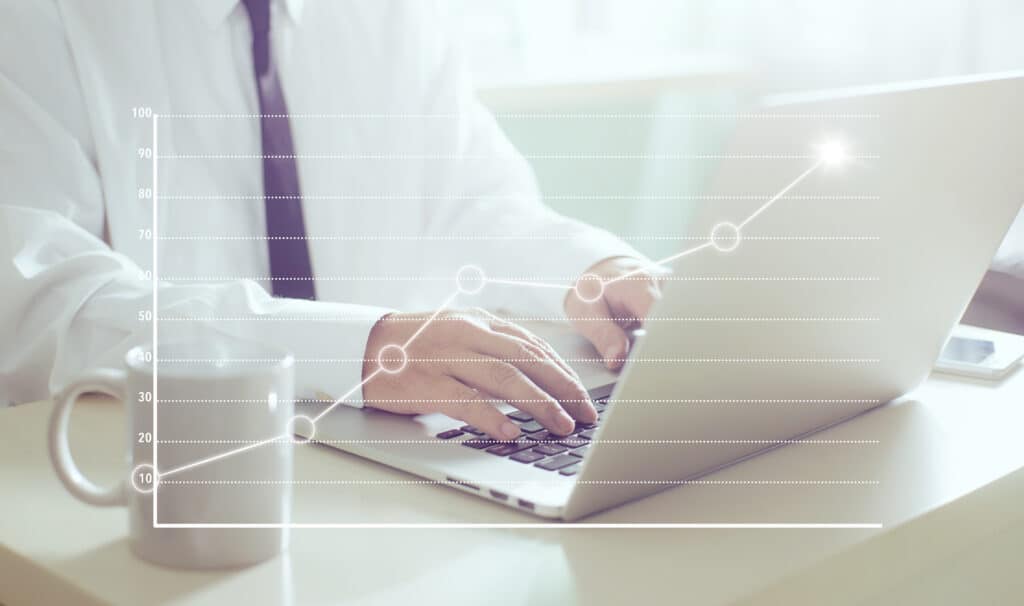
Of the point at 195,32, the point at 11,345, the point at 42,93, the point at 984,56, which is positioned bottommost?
the point at 11,345

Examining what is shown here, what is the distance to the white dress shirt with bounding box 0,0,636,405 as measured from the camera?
32.4 inches

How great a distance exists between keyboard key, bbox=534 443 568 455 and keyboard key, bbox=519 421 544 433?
35 mm

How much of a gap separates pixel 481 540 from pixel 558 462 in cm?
10

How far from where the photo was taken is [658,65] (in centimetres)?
258

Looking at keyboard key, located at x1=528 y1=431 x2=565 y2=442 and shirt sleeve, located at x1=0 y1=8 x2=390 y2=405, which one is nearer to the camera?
keyboard key, located at x1=528 y1=431 x2=565 y2=442

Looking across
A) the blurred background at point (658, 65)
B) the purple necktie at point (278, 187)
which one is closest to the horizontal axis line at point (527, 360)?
the purple necktie at point (278, 187)

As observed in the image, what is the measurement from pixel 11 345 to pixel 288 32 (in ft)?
1.93

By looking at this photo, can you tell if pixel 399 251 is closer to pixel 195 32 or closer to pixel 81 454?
pixel 195 32

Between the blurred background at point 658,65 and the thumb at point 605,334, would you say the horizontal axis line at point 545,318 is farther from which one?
the blurred background at point 658,65

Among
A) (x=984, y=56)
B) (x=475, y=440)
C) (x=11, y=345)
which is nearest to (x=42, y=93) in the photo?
(x=11, y=345)

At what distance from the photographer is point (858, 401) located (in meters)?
0.75

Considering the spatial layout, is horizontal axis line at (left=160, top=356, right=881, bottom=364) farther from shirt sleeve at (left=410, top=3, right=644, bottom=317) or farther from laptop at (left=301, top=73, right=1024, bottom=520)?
shirt sleeve at (left=410, top=3, right=644, bottom=317)

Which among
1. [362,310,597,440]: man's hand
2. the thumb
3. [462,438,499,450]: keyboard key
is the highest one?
the thumb

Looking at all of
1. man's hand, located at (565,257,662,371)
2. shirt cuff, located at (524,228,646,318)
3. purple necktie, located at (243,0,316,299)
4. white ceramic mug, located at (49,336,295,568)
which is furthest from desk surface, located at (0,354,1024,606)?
purple necktie, located at (243,0,316,299)
